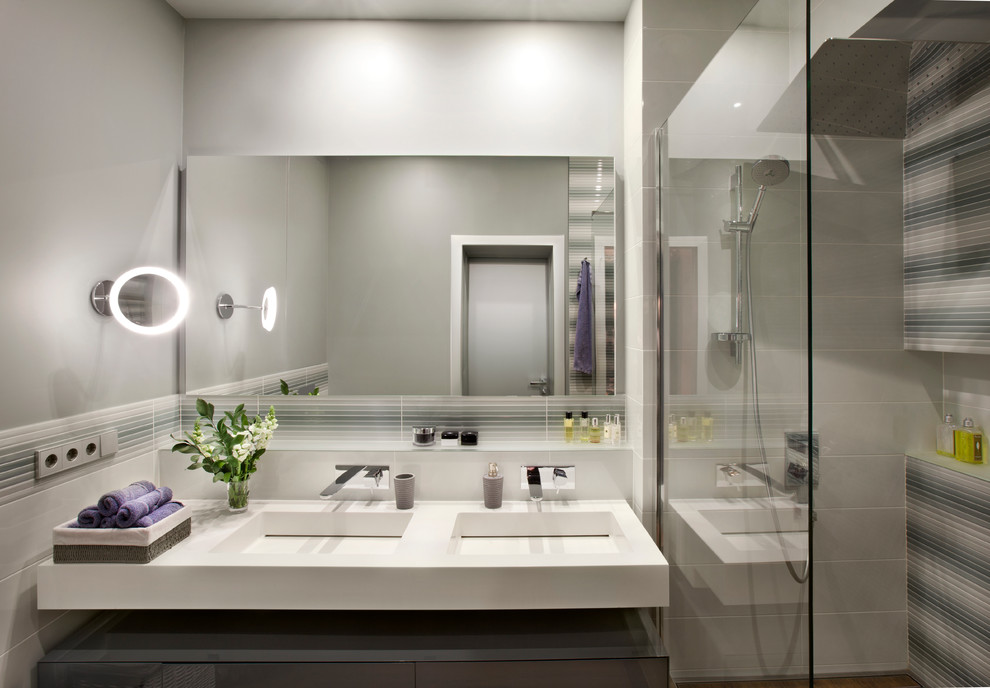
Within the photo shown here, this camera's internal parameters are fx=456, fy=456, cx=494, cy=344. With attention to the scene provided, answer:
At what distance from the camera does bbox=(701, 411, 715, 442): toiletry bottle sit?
4.14ft

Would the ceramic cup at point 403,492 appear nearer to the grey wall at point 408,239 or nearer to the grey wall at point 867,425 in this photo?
the grey wall at point 408,239

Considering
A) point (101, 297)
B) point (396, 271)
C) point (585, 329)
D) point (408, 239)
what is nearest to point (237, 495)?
point (101, 297)

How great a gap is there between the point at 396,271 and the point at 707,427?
1248mm

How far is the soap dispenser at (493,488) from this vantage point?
1627mm

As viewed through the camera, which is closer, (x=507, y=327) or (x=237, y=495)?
(x=237, y=495)

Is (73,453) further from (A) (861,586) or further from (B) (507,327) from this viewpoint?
(A) (861,586)

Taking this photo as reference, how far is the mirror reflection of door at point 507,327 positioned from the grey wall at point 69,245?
3.94 ft

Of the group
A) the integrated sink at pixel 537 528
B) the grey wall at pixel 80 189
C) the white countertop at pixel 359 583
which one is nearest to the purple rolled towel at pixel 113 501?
the white countertop at pixel 359 583

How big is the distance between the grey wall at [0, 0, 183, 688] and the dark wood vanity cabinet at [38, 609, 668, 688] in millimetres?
274

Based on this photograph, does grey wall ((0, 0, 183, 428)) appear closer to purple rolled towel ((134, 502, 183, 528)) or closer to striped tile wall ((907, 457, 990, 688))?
purple rolled towel ((134, 502, 183, 528))

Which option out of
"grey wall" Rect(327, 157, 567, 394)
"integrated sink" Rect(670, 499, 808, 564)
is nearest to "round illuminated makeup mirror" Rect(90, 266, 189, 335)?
"grey wall" Rect(327, 157, 567, 394)

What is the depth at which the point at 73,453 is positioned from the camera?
1371mm

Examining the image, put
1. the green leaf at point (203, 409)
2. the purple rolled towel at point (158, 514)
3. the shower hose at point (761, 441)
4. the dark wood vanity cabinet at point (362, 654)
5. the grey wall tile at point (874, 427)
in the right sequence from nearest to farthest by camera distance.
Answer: the shower hose at point (761, 441), the dark wood vanity cabinet at point (362, 654), the purple rolled towel at point (158, 514), the grey wall tile at point (874, 427), the green leaf at point (203, 409)

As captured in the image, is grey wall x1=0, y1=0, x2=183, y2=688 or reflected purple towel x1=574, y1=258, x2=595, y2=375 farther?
reflected purple towel x1=574, y1=258, x2=595, y2=375
